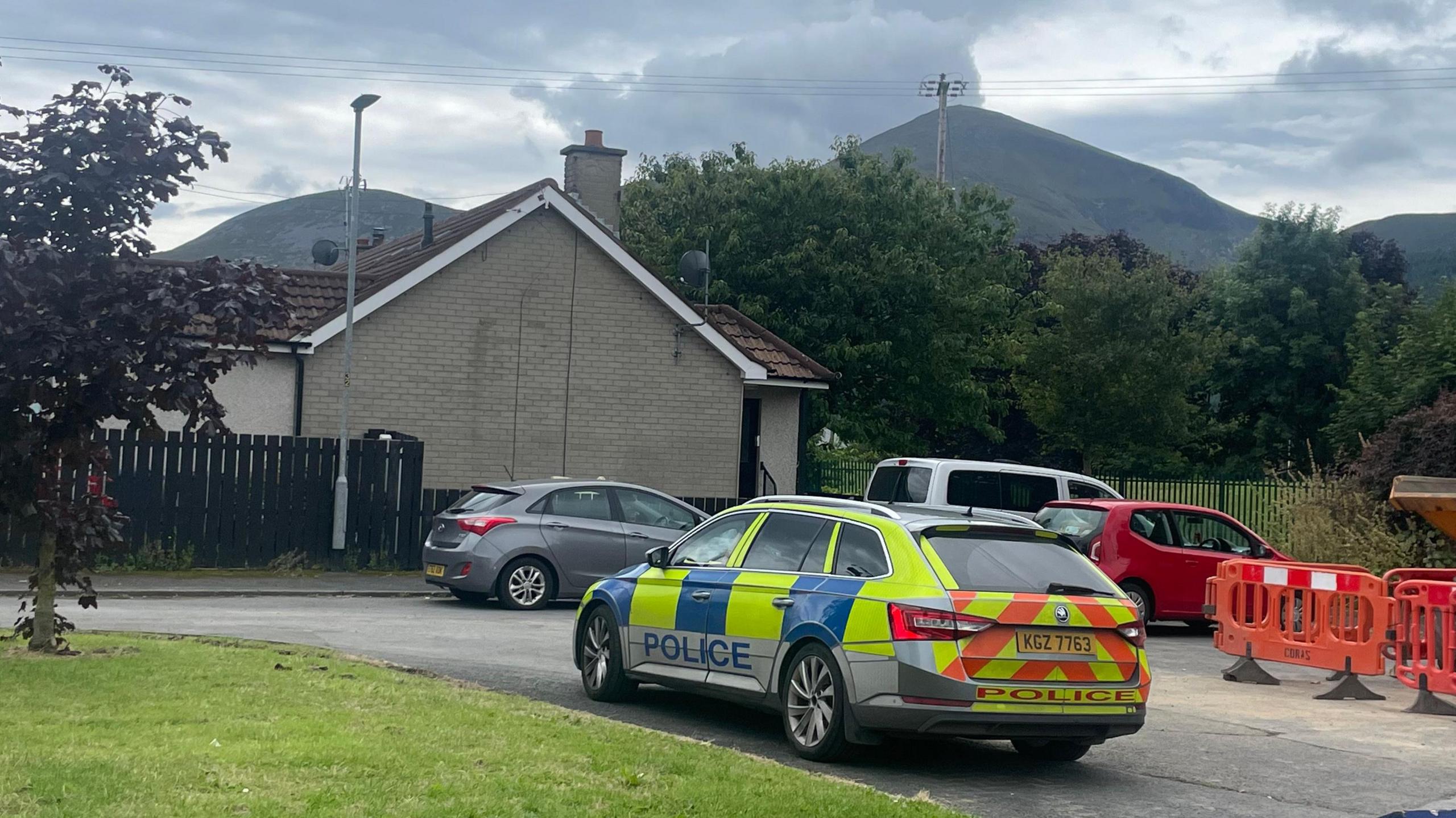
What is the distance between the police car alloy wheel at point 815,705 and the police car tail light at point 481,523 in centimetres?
906

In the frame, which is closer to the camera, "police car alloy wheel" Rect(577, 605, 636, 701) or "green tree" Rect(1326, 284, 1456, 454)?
"police car alloy wheel" Rect(577, 605, 636, 701)

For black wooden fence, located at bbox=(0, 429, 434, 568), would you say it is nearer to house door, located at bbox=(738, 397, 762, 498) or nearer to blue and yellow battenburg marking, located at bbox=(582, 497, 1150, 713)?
house door, located at bbox=(738, 397, 762, 498)

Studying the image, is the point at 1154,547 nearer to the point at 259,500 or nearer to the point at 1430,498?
the point at 1430,498

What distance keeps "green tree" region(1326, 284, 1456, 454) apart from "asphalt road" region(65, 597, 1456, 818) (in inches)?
625

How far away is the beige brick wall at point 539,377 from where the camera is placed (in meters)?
25.4

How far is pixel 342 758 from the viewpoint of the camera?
294 inches

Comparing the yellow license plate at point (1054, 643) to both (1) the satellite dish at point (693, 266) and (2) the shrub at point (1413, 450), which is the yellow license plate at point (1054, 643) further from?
(1) the satellite dish at point (693, 266)

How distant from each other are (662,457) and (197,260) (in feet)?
52.4

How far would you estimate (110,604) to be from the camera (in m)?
17.3

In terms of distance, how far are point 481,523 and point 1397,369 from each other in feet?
83.7

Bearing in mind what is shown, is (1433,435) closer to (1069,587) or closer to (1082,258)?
(1069,587)

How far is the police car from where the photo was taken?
28.3 feet

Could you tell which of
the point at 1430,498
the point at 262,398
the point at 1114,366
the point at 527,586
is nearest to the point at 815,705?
the point at 1430,498

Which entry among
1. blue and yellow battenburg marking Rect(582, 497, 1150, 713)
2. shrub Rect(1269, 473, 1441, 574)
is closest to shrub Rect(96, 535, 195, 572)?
blue and yellow battenburg marking Rect(582, 497, 1150, 713)
